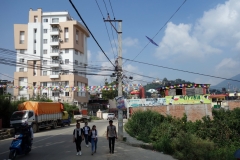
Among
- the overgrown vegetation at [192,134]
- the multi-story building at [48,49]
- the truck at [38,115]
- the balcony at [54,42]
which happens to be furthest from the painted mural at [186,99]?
the balcony at [54,42]

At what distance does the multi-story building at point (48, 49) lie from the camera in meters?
62.2

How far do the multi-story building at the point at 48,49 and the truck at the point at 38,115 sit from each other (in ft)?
76.9

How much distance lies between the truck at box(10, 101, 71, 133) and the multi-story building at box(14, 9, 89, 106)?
23.5m

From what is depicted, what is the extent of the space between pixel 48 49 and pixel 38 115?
37.1 m

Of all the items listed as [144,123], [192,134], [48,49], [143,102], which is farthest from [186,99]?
[48,49]

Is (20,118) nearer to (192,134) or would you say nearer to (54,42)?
(192,134)

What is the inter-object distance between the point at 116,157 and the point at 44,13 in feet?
195

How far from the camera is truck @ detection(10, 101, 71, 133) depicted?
2758 centimetres

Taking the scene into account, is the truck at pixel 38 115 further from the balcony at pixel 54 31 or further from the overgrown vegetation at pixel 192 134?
the balcony at pixel 54 31

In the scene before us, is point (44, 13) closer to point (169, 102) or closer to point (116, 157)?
point (169, 102)

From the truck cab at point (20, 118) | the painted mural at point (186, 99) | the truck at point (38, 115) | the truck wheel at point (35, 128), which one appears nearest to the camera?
the truck cab at point (20, 118)

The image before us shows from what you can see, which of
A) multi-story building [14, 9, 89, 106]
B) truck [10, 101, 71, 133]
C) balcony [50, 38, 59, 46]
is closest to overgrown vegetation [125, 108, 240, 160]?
truck [10, 101, 71, 133]

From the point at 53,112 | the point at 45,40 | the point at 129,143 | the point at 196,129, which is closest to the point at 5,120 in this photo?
the point at 53,112

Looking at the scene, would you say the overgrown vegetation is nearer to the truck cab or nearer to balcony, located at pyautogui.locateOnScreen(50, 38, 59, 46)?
the truck cab
